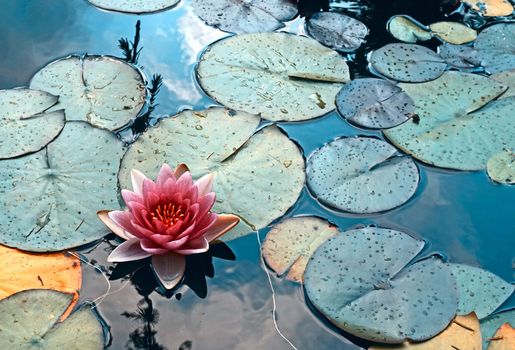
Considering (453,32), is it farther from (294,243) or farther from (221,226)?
(221,226)

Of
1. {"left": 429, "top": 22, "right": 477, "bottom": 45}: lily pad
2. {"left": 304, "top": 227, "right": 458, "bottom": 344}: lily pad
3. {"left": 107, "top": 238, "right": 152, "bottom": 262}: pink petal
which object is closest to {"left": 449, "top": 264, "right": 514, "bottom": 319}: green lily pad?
{"left": 304, "top": 227, "right": 458, "bottom": 344}: lily pad

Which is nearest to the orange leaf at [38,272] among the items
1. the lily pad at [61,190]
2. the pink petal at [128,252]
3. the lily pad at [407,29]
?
the lily pad at [61,190]

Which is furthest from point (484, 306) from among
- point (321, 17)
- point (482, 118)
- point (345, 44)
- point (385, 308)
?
point (321, 17)

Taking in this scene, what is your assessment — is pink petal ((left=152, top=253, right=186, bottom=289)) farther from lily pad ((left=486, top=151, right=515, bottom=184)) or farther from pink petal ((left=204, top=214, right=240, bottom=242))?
lily pad ((left=486, top=151, right=515, bottom=184))

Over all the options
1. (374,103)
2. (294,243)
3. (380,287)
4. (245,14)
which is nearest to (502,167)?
(374,103)

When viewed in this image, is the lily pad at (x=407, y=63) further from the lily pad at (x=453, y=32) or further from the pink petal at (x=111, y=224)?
the pink petal at (x=111, y=224)

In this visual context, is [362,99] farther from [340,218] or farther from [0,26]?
[0,26]
